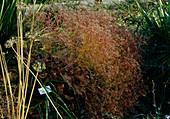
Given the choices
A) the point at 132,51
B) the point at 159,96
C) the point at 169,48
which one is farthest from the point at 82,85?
the point at 169,48

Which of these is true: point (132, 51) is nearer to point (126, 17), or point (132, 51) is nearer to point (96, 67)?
point (96, 67)

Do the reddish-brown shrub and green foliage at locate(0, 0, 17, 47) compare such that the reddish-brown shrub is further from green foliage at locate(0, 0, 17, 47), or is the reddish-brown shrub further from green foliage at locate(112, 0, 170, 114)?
green foliage at locate(0, 0, 17, 47)

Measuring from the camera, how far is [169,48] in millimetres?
2863

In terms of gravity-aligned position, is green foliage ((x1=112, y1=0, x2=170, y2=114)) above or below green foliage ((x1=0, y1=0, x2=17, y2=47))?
below

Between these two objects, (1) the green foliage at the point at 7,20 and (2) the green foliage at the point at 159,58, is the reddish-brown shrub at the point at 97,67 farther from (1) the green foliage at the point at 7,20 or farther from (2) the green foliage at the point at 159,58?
(1) the green foliage at the point at 7,20

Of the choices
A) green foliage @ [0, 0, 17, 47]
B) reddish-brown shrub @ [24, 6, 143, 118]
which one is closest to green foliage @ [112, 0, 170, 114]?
reddish-brown shrub @ [24, 6, 143, 118]

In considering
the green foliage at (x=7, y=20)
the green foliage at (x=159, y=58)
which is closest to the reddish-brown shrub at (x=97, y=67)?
the green foliage at (x=159, y=58)

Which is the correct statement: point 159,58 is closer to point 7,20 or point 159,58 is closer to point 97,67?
point 97,67

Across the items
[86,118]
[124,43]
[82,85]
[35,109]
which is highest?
[124,43]

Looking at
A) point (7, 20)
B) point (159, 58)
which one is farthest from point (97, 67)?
point (7, 20)

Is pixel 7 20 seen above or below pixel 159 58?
above

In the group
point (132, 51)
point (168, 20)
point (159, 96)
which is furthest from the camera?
point (168, 20)

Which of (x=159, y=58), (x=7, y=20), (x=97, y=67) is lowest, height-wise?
(x=159, y=58)

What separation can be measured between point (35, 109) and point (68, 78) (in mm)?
491
